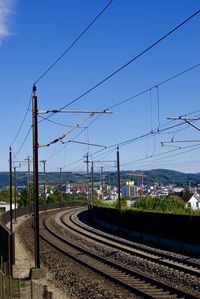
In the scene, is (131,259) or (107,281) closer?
(107,281)

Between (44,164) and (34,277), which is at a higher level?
(44,164)

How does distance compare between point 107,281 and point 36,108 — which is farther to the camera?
point 36,108

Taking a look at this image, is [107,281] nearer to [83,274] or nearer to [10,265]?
[83,274]

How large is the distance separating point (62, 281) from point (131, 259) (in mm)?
6024

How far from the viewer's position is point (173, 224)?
36.2 m

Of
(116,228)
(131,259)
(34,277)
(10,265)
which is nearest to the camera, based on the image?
(34,277)

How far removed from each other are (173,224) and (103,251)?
5111 mm

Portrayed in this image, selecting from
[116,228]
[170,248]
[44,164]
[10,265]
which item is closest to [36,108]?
[10,265]

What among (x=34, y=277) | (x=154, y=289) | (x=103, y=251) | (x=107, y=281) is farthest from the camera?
(x=103, y=251)

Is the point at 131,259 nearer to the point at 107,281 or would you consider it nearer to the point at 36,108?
the point at 107,281

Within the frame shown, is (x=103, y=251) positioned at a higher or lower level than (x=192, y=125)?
lower

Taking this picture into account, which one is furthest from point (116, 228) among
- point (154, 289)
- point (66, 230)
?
point (154, 289)

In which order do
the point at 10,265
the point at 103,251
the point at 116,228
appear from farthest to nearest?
the point at 116,228
the point at 103,251
the point at 10,265

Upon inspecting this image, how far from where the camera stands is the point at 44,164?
9562 cm
